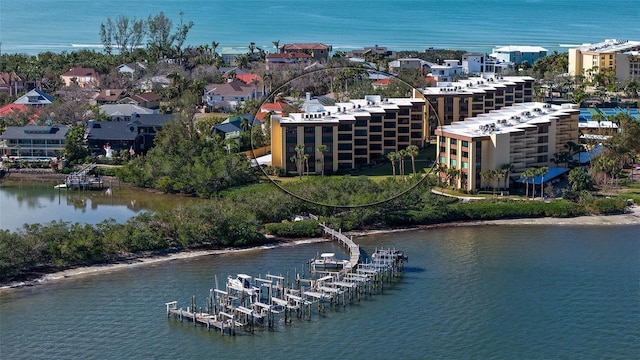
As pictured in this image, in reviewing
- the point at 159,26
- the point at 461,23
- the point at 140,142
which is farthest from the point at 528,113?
the point at 461,23

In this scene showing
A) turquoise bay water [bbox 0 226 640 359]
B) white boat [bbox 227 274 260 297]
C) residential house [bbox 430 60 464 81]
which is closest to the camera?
turquoise bay water [bbox 0 226 640 359]

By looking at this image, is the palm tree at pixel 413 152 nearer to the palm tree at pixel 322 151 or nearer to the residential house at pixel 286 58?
the palm tree at pixel 322 151

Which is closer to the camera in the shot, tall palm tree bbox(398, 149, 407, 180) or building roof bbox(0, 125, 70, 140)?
tall palm tree bbox(398, 149, 407, 180)

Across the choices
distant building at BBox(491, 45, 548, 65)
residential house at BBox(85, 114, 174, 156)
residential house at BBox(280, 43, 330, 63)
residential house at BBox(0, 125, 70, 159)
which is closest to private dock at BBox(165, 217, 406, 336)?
residential house at BBox(85, 114, 174, 156)

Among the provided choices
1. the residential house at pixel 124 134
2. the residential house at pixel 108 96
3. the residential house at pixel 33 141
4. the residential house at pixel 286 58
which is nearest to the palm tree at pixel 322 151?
the residential house at pixel 124 134

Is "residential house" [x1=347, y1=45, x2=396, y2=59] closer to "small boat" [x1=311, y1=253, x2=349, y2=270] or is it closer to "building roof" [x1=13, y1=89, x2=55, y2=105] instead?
"building roof" [x1=13, y1=89, x2=55, y2=105]
